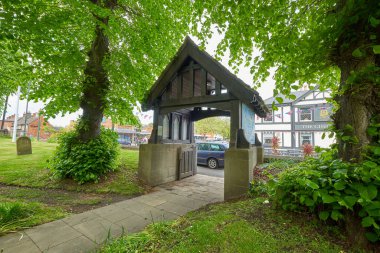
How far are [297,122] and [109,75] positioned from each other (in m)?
22.8

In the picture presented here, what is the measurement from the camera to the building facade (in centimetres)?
2116

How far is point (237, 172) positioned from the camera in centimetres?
519

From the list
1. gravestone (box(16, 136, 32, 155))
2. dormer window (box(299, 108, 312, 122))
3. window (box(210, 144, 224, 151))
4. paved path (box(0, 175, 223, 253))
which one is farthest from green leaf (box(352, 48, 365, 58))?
dormer window (box(299, 108, 312, 122))

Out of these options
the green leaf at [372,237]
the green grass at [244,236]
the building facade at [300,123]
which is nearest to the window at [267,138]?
the building facade at [300,123]

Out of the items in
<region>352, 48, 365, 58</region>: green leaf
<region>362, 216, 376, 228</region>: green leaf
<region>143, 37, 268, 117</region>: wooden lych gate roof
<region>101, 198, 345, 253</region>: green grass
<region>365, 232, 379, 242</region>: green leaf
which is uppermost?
<region>143, 37, 268, 117</region>: wooden lych gate roof

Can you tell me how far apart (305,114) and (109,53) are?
75.6 feet

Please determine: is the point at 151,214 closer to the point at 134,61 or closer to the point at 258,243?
the point at 258,243

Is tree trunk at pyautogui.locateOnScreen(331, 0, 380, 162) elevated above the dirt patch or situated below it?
above

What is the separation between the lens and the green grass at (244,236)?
2297 millimetres

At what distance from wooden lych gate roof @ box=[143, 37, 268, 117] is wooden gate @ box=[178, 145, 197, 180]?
2646mm

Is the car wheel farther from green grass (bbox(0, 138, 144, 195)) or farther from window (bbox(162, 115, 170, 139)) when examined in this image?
green grass (bbox(0, 138, 144, 195))

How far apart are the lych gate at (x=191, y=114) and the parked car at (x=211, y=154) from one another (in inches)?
150

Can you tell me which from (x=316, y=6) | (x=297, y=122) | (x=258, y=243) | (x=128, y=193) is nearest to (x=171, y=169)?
(x=128, y=193)

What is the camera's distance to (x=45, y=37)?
4.87 m
